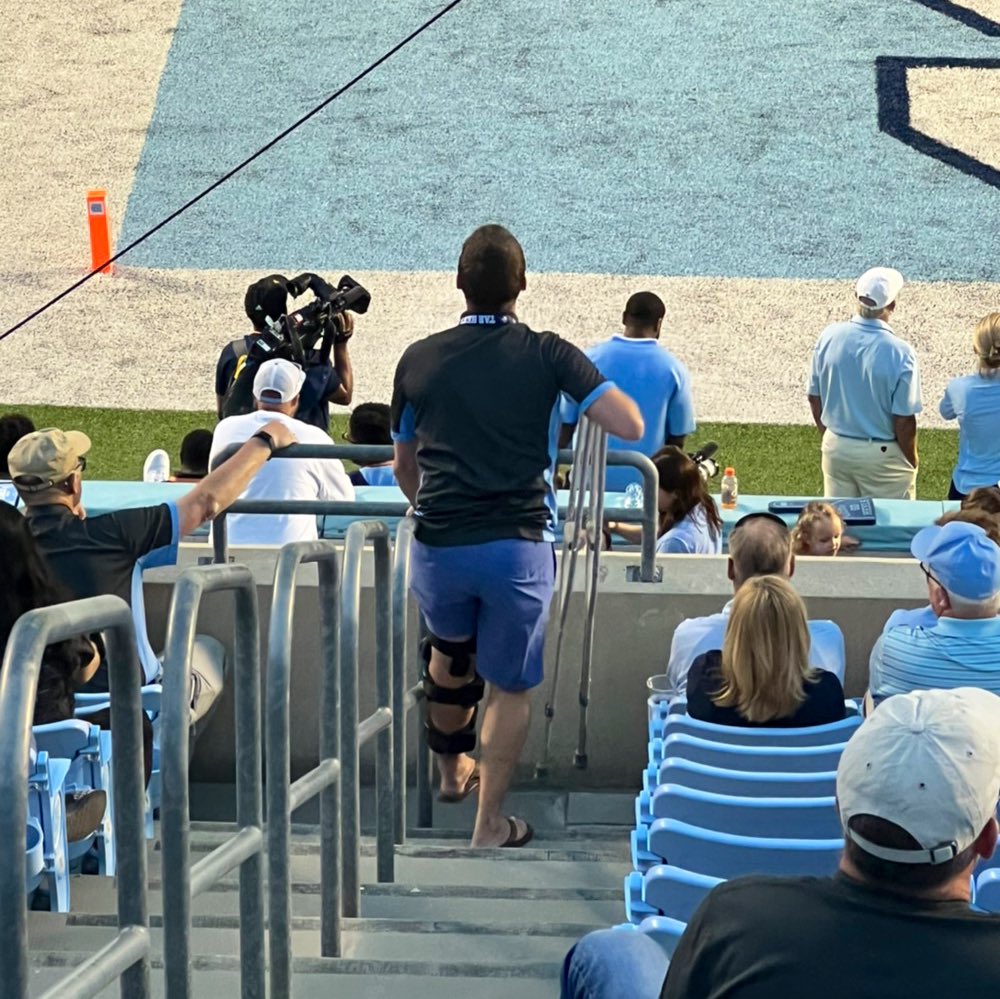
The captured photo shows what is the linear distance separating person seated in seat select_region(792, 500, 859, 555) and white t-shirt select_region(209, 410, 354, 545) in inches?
62.0

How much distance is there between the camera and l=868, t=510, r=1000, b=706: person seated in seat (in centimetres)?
407

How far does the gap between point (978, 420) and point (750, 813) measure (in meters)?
4.40

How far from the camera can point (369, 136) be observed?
16.2 meters

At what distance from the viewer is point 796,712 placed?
13.1 feet

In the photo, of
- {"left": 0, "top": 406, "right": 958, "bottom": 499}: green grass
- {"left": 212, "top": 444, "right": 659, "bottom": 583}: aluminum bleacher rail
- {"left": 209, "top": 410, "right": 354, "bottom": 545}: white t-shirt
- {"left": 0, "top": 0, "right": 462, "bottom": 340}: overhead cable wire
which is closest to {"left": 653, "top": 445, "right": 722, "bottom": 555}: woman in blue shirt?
{"left": 212, "top": 444, "right": 659, "bottom": 583}: aluminum bleacher rail

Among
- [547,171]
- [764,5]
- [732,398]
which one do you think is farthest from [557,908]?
[764,5]

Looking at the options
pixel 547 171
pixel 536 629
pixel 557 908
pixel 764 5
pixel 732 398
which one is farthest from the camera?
pixel 764 5

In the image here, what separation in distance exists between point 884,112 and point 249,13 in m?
6.68

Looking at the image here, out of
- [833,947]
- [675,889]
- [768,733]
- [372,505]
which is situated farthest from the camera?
[372,505]

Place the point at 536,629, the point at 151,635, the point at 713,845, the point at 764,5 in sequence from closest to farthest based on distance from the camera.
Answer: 1. the point at 713,845
2. the point at 536,629
3. the point at 151,635
4. the point at 764,5

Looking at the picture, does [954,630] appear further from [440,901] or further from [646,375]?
[646,375]

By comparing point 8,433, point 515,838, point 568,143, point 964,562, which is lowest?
point 515,838

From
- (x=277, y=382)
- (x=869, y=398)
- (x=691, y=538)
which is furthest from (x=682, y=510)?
(x=869, y=398)

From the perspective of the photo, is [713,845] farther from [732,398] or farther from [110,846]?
[732,398]
